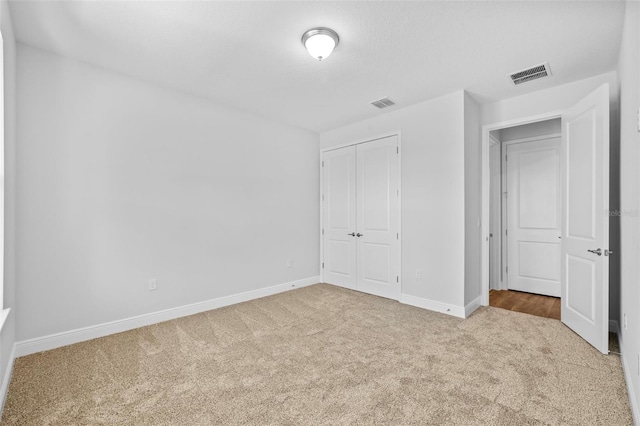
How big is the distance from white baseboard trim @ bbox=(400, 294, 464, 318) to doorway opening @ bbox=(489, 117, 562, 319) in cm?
87

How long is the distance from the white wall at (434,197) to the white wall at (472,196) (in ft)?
0.28

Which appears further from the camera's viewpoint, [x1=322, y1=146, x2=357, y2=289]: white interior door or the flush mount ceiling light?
[x1=322, y1=146, x2=357, y2=289]: white interior door

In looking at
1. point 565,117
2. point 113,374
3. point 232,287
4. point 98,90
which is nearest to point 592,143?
point 565,117

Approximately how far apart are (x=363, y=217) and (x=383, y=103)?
165 centimetres

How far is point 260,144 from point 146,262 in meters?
2.13

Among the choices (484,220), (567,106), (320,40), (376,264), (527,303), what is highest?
(320,40)

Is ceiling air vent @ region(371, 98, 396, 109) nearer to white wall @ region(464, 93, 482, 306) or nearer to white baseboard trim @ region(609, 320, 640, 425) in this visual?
white wall @ region(464, 93, 482, 306)

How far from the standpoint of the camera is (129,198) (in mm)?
3104

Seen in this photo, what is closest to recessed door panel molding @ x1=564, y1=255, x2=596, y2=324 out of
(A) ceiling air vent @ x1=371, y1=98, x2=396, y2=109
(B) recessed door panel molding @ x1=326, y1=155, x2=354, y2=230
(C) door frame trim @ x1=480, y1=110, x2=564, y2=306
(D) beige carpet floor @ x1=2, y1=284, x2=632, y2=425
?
(D) beige carpet floor @ x1=2, y1=284, x2=632, y2=425

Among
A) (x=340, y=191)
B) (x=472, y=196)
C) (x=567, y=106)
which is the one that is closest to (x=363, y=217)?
(x=340, y=191)

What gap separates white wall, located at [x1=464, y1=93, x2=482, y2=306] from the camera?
3508 millimetres

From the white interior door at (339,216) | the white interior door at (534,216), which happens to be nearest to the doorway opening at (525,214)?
the white interior door at (534,216)

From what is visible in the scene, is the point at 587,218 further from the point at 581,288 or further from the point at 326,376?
the point at 326,376

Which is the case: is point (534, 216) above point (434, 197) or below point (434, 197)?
below
